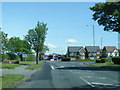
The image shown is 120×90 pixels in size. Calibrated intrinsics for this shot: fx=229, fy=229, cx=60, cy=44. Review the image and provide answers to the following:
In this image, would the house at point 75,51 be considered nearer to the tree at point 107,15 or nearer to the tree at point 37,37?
the tree at point 37,37

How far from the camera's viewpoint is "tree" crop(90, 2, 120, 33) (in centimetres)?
3019

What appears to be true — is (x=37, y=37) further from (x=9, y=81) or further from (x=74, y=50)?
(x=74, y=50)

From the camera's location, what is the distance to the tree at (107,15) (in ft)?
99.0

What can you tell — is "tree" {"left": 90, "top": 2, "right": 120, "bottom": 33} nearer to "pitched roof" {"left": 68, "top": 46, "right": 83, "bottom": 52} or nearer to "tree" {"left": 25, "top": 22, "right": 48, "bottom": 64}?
"tree" {"left": 25, "top": 22, "right": 48, "bottom": 64}

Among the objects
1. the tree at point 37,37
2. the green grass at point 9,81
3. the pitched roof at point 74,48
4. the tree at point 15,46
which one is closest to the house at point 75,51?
the pitched roof at point 74,48

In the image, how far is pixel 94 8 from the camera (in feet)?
110

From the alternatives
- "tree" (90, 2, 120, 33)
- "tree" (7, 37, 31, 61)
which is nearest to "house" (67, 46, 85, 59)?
"tree" (7, 37, 31, 61)

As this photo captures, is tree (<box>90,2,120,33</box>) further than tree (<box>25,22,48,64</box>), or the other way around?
tree (<box>25,22,48,64</box>)

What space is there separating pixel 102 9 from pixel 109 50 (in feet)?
280

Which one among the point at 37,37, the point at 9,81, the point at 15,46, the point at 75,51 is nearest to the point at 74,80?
the point at 9,81

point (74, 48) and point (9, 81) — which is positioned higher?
point (74, 48)

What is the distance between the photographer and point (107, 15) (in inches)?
1267

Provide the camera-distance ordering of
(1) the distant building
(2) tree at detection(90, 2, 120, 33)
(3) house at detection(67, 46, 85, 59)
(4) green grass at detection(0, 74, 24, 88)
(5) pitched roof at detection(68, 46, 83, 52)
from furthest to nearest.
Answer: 1. (5) pitched roof at detection(68, 46, 83, 52)
2. (1) the distant building
3. (3) house at detection(67, 46, 85, 59)
4. (2) tree at detection(90, 2, 120, 33)
5. (4) green grass at detection(0, 74, 24, 88)

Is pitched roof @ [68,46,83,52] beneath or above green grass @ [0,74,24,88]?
above
